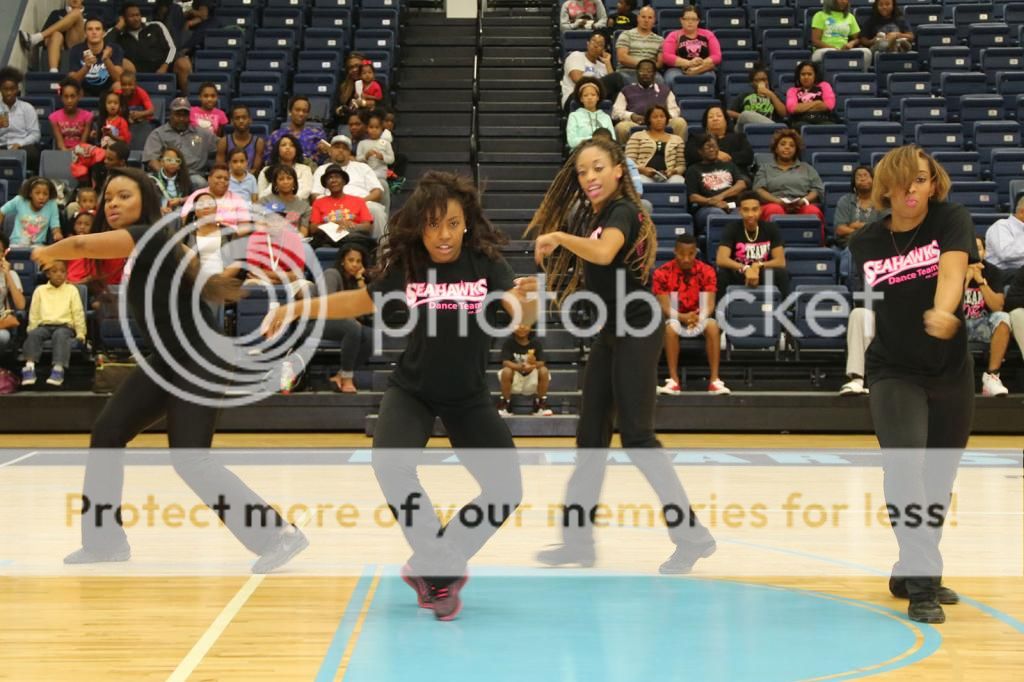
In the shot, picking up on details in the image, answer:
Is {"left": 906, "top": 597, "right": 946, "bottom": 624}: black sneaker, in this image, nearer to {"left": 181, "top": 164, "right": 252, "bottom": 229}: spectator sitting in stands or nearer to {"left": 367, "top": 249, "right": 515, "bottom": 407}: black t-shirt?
{"left": 367, "top": 249, "right": 515, "bottom": 407}: black t-shirt

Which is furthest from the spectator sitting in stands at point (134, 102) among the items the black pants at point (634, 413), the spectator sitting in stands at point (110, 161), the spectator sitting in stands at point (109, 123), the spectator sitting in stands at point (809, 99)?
the black pants at point (634, 413)

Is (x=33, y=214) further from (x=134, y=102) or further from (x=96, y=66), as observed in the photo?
(x=96, y=66)

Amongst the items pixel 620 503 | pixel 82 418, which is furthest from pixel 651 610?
pixel 82 418

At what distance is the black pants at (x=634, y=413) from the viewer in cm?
523

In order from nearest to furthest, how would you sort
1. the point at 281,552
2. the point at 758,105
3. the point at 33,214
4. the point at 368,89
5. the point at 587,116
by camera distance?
the point at 281,552 < the point at 33,214 < the point at 587,116 < the point at 368,89 < the point at 758,105

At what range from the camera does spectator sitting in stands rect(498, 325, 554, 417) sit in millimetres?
11102

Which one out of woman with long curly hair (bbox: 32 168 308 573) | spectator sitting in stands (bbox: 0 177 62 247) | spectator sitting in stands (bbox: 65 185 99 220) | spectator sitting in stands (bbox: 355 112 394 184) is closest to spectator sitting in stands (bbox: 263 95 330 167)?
spectator sitting in stands (bbox: 355 112 394 184)

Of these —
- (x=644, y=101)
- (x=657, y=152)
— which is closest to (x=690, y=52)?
(x=644, y=101)

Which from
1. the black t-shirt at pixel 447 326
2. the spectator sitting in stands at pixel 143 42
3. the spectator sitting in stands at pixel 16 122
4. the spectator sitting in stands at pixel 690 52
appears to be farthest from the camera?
the spectator sitting in stands at pixel 143 42

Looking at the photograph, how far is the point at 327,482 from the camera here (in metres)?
8.33

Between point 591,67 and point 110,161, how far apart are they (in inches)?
220

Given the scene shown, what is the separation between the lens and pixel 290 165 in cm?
1245

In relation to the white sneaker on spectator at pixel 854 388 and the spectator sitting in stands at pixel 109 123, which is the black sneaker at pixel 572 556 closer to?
the white sneaker on spectator at pixel 854 388

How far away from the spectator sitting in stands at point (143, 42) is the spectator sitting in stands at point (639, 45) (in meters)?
5.28
